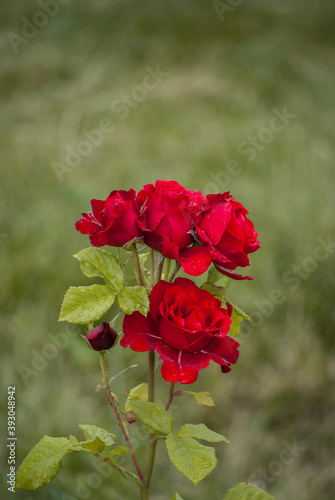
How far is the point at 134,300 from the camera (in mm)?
436

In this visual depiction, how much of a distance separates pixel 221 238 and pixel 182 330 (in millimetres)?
90

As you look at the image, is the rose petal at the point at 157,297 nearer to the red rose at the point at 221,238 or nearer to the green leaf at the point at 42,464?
the red rose at the point at 221,238

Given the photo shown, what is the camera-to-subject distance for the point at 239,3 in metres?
3.65

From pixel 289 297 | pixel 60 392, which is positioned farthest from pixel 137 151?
Answer: pixel 60 392

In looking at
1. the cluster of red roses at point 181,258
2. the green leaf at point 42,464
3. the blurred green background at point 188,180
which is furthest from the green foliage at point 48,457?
the blurred green background at point 188,180

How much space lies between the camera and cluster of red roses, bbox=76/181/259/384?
432mm

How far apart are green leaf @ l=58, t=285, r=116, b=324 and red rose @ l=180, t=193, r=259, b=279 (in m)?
0.08

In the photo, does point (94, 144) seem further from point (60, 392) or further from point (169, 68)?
point (60, 392)

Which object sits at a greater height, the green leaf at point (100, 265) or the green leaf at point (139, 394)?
the green leaf at point (100, 265)

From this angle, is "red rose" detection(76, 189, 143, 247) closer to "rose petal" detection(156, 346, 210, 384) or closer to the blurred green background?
"rose petal" detection(156, 346, 210, 384)

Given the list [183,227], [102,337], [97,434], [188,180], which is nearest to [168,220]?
[183,227]

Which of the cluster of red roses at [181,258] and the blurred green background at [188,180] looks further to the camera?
the blurred green background at [188,180]

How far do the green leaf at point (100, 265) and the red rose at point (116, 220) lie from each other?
0.01 m

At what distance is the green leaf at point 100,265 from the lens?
455mm
